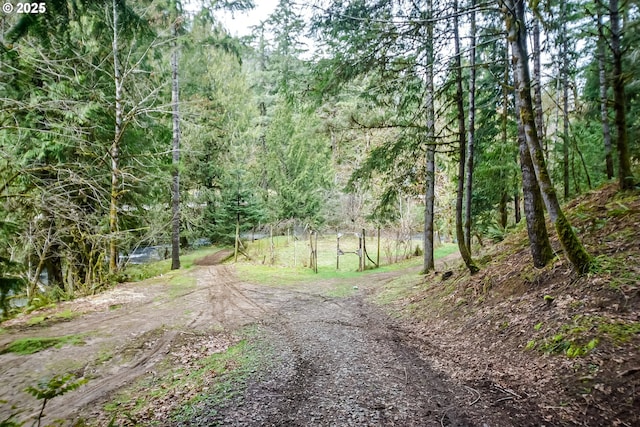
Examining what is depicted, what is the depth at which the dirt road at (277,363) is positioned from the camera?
125 inches

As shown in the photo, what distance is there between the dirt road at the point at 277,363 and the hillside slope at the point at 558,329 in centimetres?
34

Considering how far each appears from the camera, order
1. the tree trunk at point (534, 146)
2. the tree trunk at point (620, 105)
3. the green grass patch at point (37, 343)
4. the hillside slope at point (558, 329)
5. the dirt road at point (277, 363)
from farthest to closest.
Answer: the tree trunk at point (620, 105) → the green grass patch at point (37, 343) → the tree trunk at point (534, 146) → the dirt road at point (277, 363) → the hillside slope at point (558, 329)

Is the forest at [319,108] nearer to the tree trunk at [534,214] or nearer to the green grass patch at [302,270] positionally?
the tree trunk at [534,214]

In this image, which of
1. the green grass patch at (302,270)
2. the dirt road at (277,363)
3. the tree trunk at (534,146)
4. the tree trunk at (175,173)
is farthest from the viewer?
the tree trunk at (175,173)

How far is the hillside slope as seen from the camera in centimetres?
278

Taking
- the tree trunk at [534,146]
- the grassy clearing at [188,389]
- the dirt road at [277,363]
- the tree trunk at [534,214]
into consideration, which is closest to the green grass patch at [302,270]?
the dirt road at [277,363]

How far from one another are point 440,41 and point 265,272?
34.1ft

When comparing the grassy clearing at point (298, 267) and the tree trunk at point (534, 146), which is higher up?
the tree trunk at point (534, 146)

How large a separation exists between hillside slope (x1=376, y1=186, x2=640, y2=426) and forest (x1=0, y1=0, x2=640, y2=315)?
0.46 metres

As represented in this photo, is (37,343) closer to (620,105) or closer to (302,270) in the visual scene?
(620,105)

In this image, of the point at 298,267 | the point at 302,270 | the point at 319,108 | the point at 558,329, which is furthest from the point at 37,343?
the point at 298,267

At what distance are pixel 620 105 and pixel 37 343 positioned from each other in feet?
31.5

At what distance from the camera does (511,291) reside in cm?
515

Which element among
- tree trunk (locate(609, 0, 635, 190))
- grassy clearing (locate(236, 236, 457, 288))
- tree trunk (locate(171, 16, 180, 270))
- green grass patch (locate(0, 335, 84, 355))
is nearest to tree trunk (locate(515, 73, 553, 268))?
tree trunk (locate(609, 0, 635, 190))
